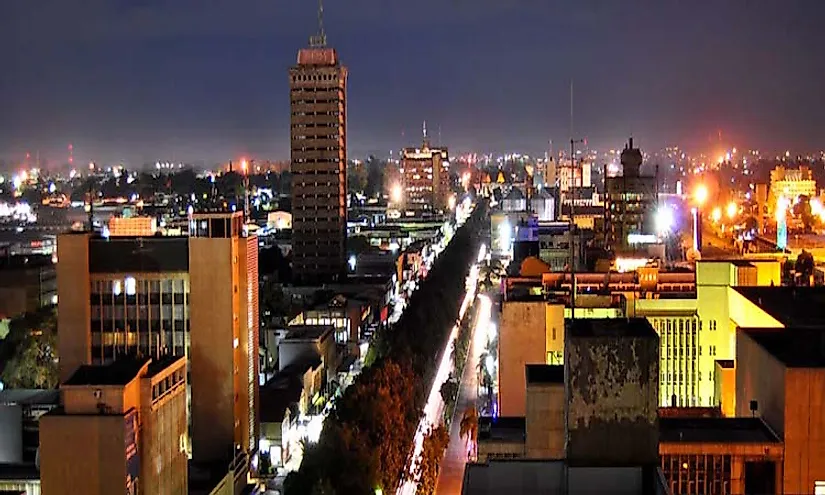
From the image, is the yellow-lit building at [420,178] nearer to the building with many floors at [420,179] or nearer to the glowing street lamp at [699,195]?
the building with many floors at [420,179]

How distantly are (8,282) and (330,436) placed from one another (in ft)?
89.7

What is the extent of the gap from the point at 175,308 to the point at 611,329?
16.6m

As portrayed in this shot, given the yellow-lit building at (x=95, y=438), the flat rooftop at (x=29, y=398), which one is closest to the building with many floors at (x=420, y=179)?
the flat rooftop at (x=29, y=398)

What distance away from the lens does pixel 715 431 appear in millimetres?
15125

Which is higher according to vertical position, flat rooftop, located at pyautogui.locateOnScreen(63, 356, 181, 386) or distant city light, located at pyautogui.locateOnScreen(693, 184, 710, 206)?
distant city light, located at pyautogui.locateOnScreen(693, 184, 710, 206)

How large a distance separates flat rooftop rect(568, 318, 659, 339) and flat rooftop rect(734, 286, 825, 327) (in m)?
13.3

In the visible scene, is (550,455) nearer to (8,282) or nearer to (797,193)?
(8,282)

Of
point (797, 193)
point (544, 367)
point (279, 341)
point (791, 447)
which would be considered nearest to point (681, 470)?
point (791, 447)

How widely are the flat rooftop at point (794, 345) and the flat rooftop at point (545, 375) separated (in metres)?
3.33

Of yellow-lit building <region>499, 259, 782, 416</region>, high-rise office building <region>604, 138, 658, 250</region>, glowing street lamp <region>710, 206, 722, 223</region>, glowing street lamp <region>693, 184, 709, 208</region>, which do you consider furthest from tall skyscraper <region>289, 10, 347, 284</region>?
glowing street lamp <region>710, 206, 722, 223</region>

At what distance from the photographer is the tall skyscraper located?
5475 centimetres

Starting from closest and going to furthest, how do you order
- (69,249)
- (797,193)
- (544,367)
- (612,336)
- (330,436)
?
1. (612,336)
2. (544,367)
3. (330,436)
4. (69,249)
5. (797,193)

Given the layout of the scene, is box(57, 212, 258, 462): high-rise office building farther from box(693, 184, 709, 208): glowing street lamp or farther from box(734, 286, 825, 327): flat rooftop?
box(693, 184, 709, 208): glowing street lamp

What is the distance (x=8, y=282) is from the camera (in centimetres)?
4459
